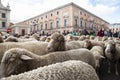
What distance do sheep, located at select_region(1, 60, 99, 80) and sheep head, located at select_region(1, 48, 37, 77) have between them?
2.88 feet

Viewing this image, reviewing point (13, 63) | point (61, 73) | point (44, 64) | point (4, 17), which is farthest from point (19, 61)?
point (4, 17)

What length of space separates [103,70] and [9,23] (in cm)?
5773

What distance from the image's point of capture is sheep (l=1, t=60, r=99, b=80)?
2.23 m

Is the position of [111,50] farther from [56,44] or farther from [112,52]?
[56,44]

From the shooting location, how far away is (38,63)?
345 cm

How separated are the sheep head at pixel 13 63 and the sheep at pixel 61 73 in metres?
0.88

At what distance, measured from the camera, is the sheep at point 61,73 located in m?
2.23

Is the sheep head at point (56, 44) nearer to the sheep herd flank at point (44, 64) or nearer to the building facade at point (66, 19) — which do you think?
the sheep herd flank at point (44, 64)

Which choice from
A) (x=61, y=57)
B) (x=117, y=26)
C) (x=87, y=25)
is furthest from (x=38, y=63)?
(x=117, y=26)

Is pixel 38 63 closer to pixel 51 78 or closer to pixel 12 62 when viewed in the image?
pixel 12 62

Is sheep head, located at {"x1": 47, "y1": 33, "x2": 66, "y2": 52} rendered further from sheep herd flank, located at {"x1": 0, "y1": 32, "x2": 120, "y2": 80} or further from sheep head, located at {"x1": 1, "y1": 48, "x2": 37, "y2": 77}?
sheep head, located at {"x1": 1, "y1": 48, "x2": 37, "y2": 77}

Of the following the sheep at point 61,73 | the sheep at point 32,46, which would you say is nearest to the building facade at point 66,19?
the sheep at point 32,46

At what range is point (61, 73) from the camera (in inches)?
96.1

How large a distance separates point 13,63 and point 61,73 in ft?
3.79
